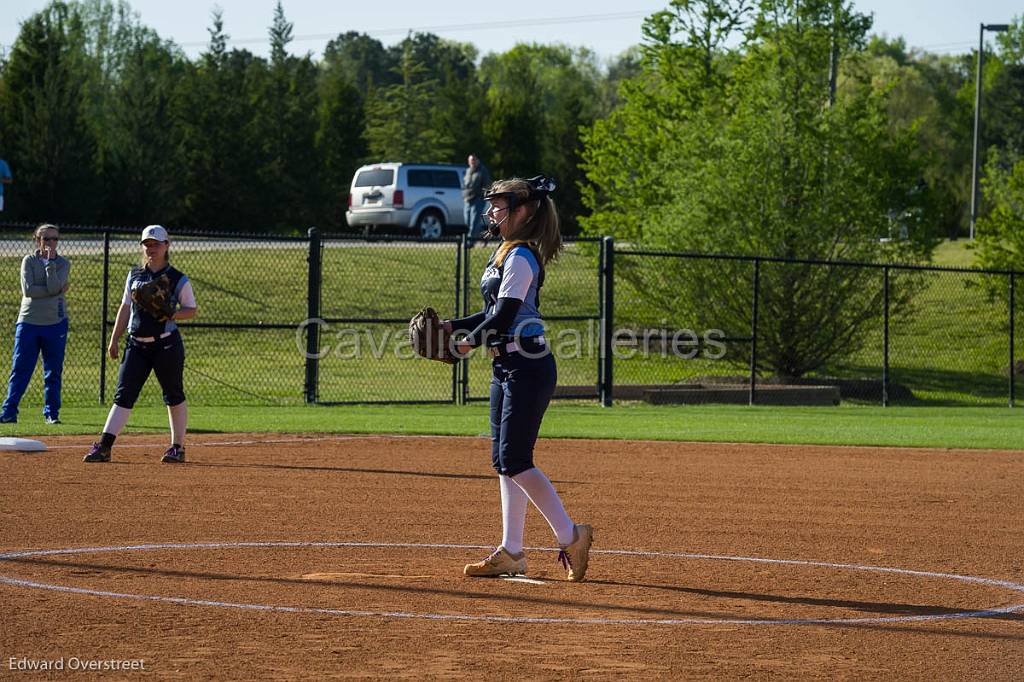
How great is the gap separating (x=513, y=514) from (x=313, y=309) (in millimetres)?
12173

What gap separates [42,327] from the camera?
15.8 m

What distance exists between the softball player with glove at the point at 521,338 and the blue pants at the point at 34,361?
381 inches

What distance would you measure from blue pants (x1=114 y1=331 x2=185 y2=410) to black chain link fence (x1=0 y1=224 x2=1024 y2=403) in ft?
24.5

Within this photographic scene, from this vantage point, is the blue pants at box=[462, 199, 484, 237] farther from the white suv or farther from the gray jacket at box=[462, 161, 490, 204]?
the white suv

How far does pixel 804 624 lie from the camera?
6625 millimetres

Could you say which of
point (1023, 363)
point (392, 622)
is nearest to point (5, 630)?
point (392, 622)

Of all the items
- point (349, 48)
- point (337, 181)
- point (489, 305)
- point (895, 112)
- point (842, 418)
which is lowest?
point (842, 418)

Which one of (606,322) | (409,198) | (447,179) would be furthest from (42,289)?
(447,179)

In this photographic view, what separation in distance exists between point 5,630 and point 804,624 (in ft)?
12.1

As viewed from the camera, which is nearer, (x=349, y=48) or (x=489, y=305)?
(x=489, y=305)

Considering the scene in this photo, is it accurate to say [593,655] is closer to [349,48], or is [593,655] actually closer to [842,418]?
[842,418]

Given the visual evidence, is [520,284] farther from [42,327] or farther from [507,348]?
[42,327]

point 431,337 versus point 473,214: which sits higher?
point 473,214

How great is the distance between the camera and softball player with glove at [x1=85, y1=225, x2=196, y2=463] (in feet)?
37.8
